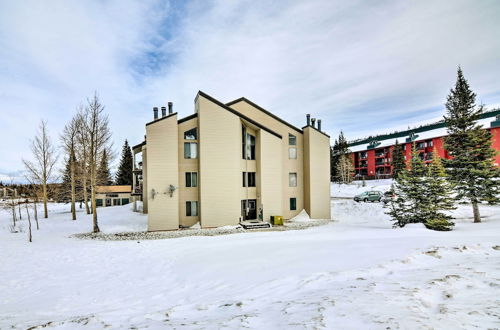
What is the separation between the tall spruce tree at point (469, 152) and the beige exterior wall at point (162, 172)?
22475 millimetres

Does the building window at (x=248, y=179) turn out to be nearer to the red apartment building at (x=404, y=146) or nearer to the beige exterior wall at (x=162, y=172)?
the beige exterior wall at (x=162, y=172)

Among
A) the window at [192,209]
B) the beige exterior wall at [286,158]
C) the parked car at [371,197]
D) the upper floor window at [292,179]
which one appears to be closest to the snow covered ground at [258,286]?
the window at [192,209]

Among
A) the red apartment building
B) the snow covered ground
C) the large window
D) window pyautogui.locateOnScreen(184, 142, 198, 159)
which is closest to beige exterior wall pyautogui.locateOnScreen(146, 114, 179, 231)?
window pyautogui.locateOnScreen(184, 142, 198, 159)

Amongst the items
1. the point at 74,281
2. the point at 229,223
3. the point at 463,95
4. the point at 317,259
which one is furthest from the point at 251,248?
the point at 463,95

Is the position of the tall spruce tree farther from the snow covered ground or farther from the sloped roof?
the sloped roof

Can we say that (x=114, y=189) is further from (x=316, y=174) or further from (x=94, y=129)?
(x=316, y=174)

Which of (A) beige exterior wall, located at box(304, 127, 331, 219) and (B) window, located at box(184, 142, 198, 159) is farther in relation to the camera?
(A) beige exterior wall, located at box(304, 127, 331, 219)

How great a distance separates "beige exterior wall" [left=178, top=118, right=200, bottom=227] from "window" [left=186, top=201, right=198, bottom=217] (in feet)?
0.84

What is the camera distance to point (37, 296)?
708cm

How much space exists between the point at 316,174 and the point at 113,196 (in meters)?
37.2

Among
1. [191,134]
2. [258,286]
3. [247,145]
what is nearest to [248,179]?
[247,145]

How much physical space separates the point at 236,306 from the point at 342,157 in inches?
2026

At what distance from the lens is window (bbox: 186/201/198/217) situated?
66.8ft

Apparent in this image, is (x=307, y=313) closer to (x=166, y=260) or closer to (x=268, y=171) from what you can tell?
(x=166, y=260)
